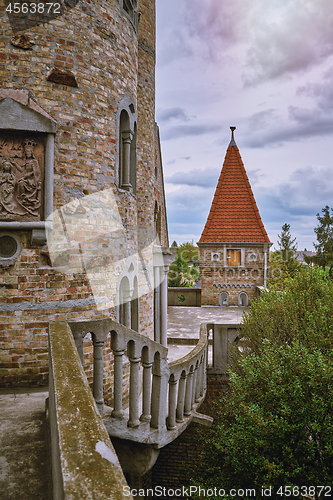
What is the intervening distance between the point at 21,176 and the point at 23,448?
352 cm

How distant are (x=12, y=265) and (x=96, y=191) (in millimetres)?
1749

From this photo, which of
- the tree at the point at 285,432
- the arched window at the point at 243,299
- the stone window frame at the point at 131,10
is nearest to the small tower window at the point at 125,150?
the stone window frame at the point at 131,10

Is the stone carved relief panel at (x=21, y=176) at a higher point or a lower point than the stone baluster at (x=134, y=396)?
higher

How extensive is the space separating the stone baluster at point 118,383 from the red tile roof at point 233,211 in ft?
57.6

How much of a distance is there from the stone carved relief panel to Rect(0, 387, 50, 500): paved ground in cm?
250

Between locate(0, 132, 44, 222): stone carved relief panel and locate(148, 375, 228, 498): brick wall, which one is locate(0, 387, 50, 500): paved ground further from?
locate(148, 375, 228, 498): brick wall

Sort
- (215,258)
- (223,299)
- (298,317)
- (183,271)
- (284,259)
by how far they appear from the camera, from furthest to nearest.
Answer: (183,271) → (284,259) → (215,258) → (223,299) → (298,317)

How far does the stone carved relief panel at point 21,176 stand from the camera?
16.9ft

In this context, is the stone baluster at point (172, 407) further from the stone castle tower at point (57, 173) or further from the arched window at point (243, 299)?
the arched window at point (243, 299)

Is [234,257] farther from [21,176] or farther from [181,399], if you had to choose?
[21,176]

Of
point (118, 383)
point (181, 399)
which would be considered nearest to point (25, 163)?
point (118, 383)

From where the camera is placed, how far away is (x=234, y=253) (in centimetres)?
2144

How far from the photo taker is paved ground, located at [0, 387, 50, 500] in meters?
2.85

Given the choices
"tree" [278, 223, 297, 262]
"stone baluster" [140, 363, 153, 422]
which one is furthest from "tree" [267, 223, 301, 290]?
"stone baluster" [140, 363, 153, 422]
